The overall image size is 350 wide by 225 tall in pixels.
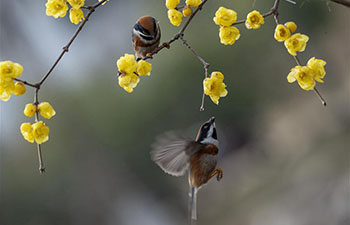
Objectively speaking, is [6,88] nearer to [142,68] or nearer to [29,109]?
[29,109]

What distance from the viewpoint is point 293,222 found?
266 cm

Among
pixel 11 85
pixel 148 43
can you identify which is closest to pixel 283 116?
pixel 148 43

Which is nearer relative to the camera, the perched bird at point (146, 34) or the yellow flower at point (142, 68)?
the yellow flower at point (142, 68)

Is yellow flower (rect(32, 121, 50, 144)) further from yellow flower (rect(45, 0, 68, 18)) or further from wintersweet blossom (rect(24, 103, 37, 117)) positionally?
yellow flower (rect(45, 0, 68, 18))

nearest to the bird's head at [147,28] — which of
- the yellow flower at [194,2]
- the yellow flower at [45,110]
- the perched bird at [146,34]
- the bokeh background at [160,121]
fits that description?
the perched bird at [146,34]

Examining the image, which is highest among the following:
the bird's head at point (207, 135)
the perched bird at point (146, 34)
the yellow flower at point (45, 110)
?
the perched bird at point (146, 34)

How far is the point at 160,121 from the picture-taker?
3367mm

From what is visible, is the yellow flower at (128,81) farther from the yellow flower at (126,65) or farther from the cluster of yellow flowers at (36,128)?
the cluster of yellow flowers at (36,128)

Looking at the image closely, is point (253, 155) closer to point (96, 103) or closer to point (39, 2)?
point (96, 103)

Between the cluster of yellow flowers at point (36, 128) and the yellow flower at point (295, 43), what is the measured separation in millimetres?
377

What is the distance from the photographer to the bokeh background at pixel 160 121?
9.78 feet

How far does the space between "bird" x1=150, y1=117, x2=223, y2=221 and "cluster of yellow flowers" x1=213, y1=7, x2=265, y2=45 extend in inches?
5.3

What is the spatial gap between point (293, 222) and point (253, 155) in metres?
0.75

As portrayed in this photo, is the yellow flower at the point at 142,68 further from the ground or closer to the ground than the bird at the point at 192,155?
further from the ground
